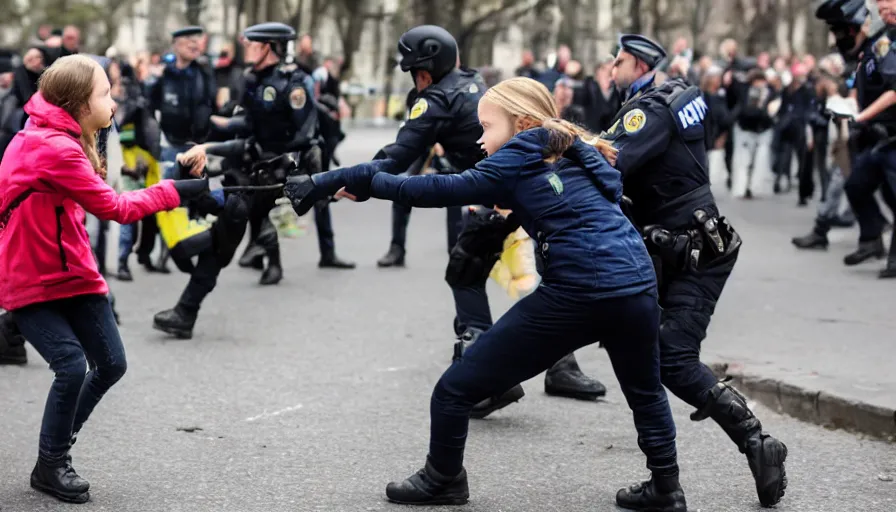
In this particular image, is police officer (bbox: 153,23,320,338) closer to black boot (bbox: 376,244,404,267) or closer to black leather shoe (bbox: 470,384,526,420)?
black boot (bbox: 376,244,404,267)

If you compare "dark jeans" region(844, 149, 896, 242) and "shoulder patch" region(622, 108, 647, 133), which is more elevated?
"shoulder patch" region(622, 108, 647, 133)

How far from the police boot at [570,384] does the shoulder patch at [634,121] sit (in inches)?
82.2

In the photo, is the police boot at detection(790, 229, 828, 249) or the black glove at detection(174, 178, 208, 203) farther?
the police boot at detection(790, 229, 828, 249)

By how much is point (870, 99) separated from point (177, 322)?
18.9 ft

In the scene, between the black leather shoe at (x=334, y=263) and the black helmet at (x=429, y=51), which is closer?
the black helmet at (x=429, y=51)

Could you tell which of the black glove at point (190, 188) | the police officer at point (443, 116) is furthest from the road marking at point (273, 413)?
the black glove at point (190, 188)

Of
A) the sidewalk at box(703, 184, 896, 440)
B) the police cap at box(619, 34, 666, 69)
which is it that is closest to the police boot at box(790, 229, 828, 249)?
the sidewalk at box(703, 184, 896, 440)

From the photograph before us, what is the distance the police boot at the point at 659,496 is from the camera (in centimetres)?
534

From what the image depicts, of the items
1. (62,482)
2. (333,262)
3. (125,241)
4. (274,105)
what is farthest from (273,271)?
(62,482)

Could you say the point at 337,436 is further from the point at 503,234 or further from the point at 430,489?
the point at 430,489

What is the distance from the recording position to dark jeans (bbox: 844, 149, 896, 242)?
39.2 ft

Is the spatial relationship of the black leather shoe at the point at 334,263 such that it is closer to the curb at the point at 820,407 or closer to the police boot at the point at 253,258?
the police boot at the point at 253,258

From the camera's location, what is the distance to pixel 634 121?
5.73 m

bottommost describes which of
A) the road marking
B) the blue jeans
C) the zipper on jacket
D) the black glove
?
the blue jeans
